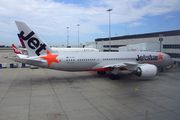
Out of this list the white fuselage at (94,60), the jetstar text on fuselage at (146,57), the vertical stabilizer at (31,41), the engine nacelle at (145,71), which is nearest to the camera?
the vertical stabilizer at (31,41)

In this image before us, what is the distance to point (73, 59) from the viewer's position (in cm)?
1938

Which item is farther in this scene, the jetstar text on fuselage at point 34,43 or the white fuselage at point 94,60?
the white fuselage at point 94,60

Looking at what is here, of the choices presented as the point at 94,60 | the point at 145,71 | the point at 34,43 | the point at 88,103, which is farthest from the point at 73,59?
the point at 145,71

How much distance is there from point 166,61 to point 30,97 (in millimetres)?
22442

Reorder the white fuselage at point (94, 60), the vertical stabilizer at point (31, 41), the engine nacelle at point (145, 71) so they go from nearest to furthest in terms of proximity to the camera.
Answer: the vertical stabilizer at point (31, 41), the engine nacelle at point (145, 71), the white fuselage at point (94, 60)

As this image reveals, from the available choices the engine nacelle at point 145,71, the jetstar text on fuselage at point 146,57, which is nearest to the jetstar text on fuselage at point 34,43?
the engine nacelle at point 145,71

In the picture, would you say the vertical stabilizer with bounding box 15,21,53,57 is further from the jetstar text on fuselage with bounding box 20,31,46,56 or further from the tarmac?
the tarmac

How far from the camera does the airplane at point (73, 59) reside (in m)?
17.8

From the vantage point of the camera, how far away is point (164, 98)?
1277 centimetres

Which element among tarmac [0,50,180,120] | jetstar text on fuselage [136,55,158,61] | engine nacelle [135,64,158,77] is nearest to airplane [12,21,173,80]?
engine nacelle [135,64,158,77]

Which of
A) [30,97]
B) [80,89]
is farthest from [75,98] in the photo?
[30,97]

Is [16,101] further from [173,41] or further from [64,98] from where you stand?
[173,41]

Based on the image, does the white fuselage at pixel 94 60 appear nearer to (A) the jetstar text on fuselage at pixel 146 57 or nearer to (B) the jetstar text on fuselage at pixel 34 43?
(A) the jetstar text on fuselage at pixel 146 57

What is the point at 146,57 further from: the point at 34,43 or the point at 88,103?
the point at 34,43
